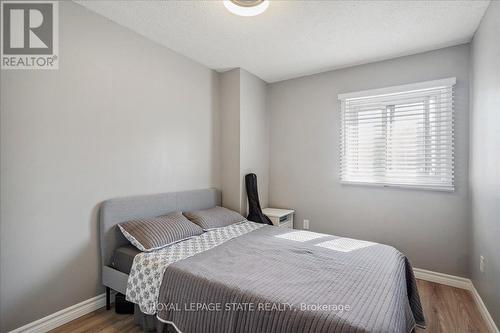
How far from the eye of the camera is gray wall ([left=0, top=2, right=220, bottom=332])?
5.51 feet

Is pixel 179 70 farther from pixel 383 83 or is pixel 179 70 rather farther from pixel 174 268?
pixel 383 83

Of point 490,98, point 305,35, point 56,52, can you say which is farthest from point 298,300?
point 56,52

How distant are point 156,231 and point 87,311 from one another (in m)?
0.86

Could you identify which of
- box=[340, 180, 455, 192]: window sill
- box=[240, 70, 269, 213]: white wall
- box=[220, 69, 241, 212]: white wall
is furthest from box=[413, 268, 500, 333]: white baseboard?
box=[220, 69, 241, 212]: white wall

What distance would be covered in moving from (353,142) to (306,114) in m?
0.77

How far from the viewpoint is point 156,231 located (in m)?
2.13

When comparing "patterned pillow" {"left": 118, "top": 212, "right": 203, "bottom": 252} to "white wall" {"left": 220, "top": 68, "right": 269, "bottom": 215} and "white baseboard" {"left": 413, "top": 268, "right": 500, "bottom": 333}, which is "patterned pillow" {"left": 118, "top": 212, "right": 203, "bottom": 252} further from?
"white baseboard" {"left": 413, "top": 268, "right": 500, "bottom": 333}

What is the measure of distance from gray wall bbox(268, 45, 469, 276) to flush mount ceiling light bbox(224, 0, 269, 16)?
1749mm

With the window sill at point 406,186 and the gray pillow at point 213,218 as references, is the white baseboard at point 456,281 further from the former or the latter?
the gray pillow at point 213,218

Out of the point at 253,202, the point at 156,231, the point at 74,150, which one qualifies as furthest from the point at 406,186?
the point at 74,150

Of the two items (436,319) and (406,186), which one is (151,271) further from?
(406,186)

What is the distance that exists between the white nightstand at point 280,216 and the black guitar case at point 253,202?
0.08 metres

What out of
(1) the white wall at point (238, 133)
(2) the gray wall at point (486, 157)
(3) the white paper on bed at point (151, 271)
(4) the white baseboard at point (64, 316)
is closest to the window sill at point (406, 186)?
(2) the gray wall at point (486, 157)

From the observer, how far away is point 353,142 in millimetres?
3135
